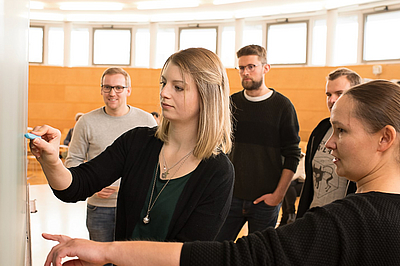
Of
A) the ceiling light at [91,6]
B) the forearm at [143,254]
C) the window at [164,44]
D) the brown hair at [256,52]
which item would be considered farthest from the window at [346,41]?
the forearm at [143,254]

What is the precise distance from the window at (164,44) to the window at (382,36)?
18.2ft

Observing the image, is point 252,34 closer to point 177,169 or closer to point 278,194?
point 278,194

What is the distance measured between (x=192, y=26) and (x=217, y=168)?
442 inches

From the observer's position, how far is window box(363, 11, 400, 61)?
9500mm

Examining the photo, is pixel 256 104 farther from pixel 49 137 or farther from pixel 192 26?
pixel 192 26

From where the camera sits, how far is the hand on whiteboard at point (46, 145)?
43.3 inches

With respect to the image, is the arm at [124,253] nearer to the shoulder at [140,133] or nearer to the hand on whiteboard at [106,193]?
the shoulder at [140,133]

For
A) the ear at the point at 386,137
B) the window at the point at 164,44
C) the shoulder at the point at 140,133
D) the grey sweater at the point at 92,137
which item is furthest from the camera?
the window at the point at 164,44

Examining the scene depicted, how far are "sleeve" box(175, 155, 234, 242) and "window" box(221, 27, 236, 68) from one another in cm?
1051

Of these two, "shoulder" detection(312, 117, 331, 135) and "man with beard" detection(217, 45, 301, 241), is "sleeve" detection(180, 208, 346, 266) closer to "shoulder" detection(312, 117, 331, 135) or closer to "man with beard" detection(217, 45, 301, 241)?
"shoulder" detection(312, 117, 331, 135)

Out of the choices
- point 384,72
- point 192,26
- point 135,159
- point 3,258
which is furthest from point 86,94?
point 3,258

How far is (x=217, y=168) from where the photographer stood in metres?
1.46

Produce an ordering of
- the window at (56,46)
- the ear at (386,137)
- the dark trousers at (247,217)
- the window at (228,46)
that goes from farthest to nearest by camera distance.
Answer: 1. the window at (56,46)
2. the window at (228,46)
3. the dark trousers at (247,217)
4. the ear at (386,137)

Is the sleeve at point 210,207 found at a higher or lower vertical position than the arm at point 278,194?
higher
